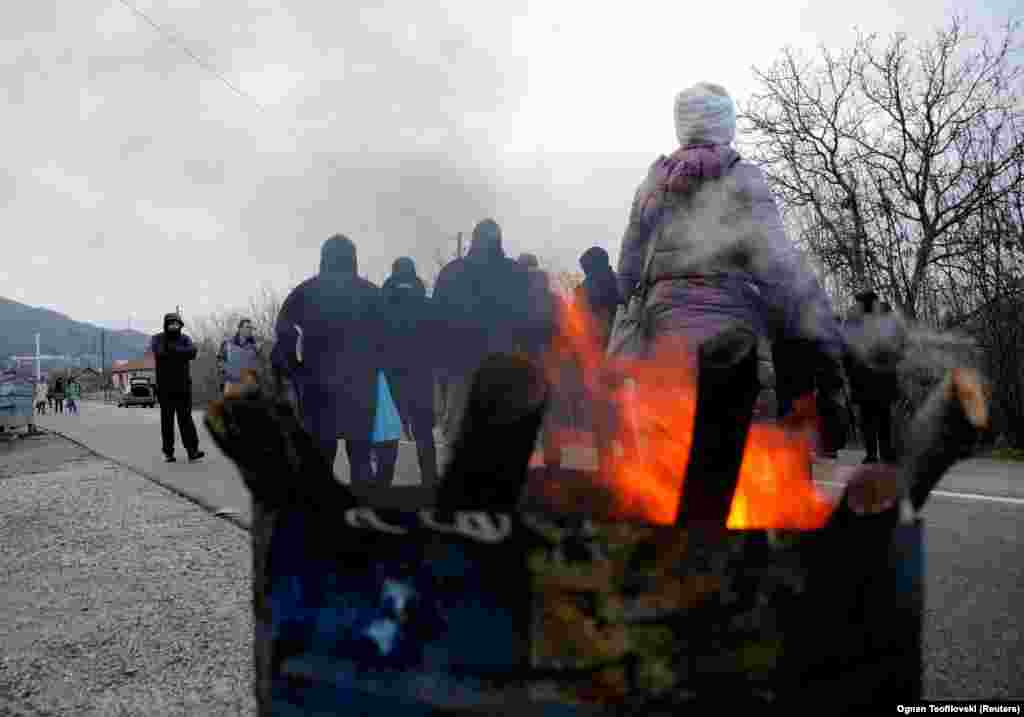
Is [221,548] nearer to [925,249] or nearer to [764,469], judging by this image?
[764,469]

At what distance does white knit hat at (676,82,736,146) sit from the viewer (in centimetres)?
240

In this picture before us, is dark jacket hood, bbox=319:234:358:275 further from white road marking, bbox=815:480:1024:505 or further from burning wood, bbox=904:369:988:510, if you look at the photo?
burning wood, bbox=904:369:988:510

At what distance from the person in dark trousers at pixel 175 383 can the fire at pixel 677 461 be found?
807cm

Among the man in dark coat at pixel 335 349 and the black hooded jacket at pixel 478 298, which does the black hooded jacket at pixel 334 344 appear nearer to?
the man in dark coat at pixel 335 349

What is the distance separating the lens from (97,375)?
113938 mm

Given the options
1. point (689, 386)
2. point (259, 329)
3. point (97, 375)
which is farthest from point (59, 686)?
point (97, 375)

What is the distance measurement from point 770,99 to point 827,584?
16983 mm

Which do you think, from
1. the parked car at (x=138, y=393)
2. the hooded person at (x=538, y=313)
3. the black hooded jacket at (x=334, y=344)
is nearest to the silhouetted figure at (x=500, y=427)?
the hooded person at (x=538, y=313)

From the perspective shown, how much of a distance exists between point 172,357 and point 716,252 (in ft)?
27.0

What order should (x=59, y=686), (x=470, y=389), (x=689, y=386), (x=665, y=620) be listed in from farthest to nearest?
(x=59, y=686) < (x=689, y=386) < (x=470, y=389) < (x=665, y=620)

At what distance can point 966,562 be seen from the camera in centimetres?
397

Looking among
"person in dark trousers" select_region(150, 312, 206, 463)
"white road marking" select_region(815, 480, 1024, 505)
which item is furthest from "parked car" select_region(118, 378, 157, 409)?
"white road marking" select_region(815, 480, 1024, 505)

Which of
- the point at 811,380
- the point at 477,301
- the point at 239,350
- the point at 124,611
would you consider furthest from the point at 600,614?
the point at 239,350

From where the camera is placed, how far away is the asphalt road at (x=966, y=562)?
2453 mm
